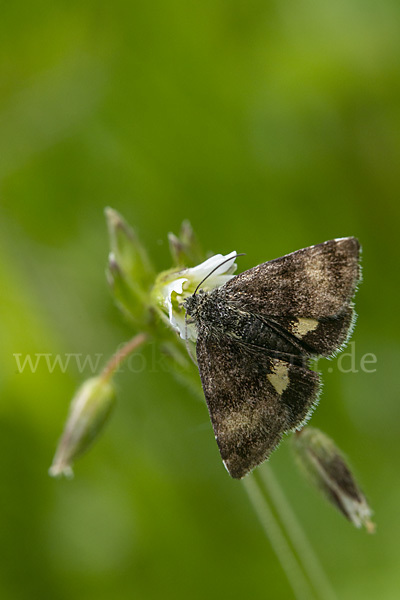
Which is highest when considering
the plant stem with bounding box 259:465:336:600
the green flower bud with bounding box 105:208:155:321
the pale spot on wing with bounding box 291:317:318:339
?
the green flower bud with bounding box 105:208:155:321

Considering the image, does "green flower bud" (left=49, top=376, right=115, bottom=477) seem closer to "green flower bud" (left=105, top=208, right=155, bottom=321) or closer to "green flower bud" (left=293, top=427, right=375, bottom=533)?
"green flower bud" (left=105, top=208, right=155, bottom=321)

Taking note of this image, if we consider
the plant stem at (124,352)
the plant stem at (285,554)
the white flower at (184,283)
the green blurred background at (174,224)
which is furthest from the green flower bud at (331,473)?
the green blurred background at (174,224)

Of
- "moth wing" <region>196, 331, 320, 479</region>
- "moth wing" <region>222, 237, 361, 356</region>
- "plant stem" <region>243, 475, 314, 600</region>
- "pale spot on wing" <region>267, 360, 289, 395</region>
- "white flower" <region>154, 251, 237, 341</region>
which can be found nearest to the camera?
"moth wing" <region>196, 331, 320, 479</region>

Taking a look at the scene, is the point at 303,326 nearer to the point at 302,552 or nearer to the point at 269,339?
the point at 269,339

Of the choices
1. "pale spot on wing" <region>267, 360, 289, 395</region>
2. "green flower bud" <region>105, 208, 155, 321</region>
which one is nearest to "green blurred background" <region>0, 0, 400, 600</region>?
"green flower bud" <region>105, 208, 155, 321</region>

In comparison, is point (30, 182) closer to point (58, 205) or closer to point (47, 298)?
point (58, 205)

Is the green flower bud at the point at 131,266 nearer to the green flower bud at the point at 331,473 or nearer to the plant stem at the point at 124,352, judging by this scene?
the plant stem at the point at 124,352
